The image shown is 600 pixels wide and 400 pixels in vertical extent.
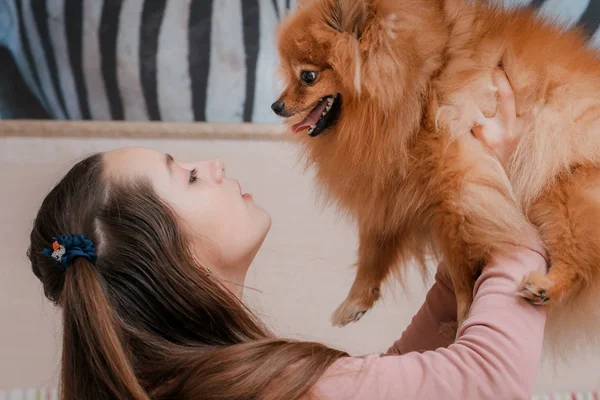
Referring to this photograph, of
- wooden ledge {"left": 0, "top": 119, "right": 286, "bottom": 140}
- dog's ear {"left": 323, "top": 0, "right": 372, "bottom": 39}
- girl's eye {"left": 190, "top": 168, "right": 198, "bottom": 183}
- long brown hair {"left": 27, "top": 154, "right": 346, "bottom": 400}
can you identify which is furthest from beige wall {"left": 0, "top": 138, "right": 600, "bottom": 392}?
long brown hair {"left": 27, "top": 154, "right": 346, "bottom": 400}

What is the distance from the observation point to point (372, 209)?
46.5 inches

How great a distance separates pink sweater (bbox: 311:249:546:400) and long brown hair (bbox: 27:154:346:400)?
0.17 feet

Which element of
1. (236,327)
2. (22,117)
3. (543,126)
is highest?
(543,126)

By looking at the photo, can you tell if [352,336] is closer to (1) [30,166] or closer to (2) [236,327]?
(2) [236,327]

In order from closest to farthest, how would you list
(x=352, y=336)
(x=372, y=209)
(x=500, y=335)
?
1. (x=500, y=335)
2. (x=372, y=209)
3. (x=352, y=336)

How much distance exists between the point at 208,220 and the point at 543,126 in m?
0.61

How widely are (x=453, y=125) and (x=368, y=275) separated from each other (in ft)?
1.33

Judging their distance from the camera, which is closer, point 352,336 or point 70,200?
point 70,200

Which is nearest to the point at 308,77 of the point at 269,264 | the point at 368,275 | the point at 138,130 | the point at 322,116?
the point at 322,116

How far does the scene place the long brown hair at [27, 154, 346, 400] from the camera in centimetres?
79

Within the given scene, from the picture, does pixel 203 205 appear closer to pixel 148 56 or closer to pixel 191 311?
pixel 191 311

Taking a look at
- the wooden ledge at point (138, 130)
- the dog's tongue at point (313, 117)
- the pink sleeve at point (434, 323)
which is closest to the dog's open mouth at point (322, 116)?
the dog's tongue at point (313, 117)

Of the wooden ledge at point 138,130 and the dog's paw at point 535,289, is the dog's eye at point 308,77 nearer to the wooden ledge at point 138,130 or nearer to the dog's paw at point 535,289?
the dog's paw at point 535,289

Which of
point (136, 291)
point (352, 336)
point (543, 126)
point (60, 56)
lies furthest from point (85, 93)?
point (543, 126)
